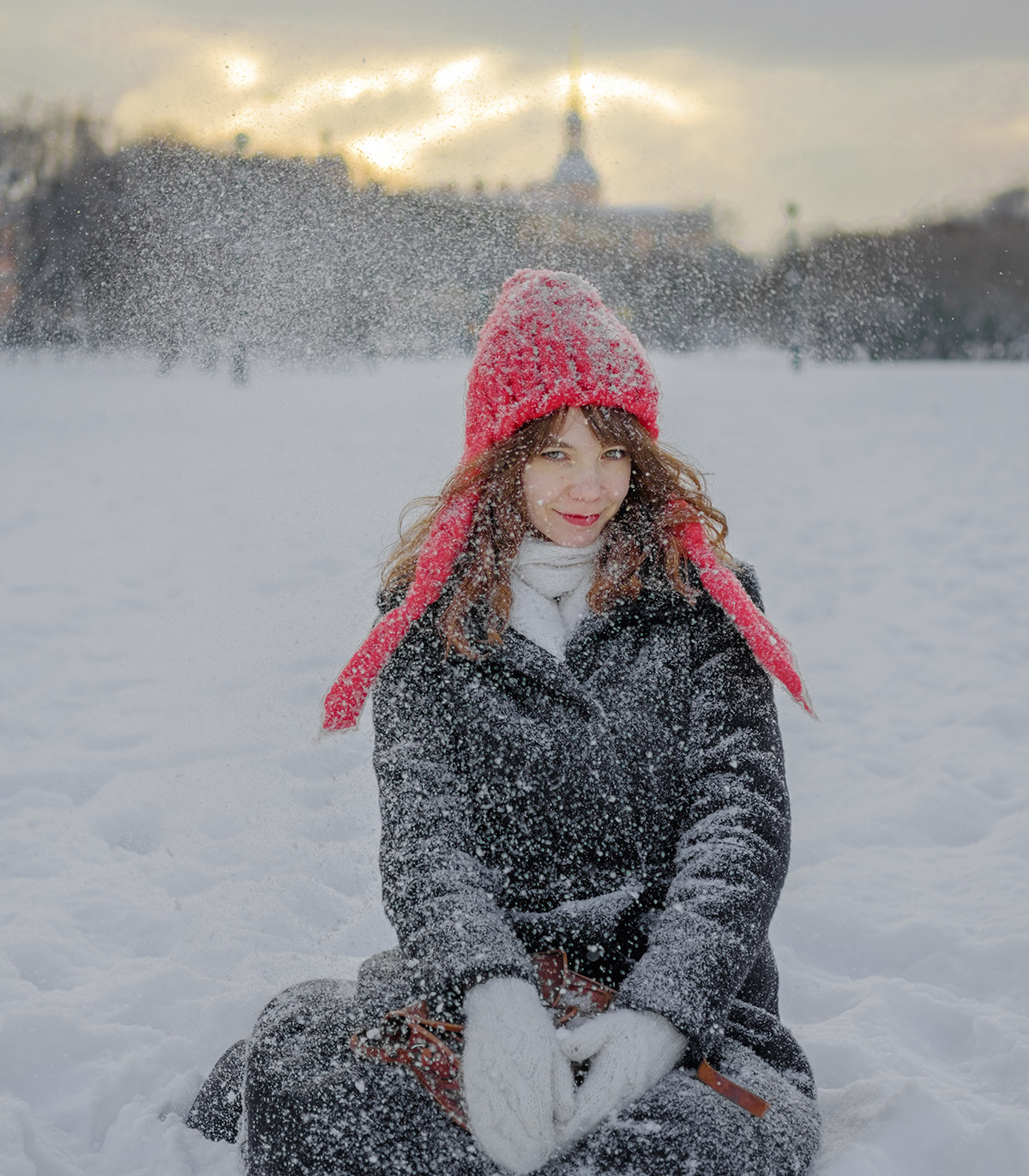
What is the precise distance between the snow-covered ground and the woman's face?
1.99ft

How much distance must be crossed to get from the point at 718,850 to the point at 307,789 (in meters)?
1.90

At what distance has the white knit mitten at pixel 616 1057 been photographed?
135 centimetres

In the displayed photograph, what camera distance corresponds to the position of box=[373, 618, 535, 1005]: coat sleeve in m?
1.43

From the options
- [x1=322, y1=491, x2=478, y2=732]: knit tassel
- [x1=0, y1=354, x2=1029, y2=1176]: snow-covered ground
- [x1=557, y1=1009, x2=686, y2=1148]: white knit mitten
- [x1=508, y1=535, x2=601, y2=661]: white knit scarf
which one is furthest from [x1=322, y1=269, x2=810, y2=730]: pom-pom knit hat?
[x1=557, y1=1009, x2=686, y2=1148]: white knit mitten

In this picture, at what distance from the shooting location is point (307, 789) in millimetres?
3240

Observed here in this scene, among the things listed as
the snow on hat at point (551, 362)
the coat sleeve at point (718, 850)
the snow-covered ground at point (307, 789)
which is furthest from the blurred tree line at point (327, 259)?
the coat sleeve at point (718, 850)

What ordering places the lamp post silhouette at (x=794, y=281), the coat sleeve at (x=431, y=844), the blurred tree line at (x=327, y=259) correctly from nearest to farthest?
the coat sleeve at (x=431, y=844), the blurred tree line at (x=327, y=259), the lamp post silhouette at (x=794, y=281)

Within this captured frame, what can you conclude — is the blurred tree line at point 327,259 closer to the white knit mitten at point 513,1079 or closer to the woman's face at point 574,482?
the woman's face at point 574,482

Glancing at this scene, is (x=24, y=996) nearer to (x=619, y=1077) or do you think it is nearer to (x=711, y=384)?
(x=619, y=1077)

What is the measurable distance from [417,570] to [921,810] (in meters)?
1.98

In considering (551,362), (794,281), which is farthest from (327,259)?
(551,362)

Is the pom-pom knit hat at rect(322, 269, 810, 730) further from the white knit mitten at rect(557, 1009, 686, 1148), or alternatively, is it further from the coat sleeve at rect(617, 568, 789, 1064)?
the white knit mitten at rect(557, 1009, 686, 1148)

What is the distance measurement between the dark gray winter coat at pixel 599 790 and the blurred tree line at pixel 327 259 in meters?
7.37

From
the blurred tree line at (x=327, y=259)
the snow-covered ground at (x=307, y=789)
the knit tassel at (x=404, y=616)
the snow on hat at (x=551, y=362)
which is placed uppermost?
the blurred tree line at (x=327, y=259)
